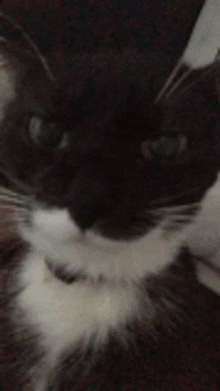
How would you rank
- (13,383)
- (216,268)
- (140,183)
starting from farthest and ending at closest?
(216,268)
(13,383)
(140,183)

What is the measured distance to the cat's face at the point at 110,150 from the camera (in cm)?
40

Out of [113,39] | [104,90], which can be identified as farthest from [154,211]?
[113,39]

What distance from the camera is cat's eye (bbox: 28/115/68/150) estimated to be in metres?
0.43

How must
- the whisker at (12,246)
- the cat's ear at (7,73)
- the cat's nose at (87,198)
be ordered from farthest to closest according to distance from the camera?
the whisker at (12,246)
the cat's ear at (7,73)
the cat's nose at (87,198)

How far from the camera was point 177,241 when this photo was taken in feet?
1.78

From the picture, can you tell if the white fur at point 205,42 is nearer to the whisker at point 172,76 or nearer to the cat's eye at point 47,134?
the whisker at point 172,76

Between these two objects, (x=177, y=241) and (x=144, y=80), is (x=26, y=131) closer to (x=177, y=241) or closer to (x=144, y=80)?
(x=144, y=80)

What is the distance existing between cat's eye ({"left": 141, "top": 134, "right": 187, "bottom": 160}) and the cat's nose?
0.20 feet

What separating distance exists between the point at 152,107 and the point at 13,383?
386 millimetres

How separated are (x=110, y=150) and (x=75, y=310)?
24cm

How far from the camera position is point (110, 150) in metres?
0.41

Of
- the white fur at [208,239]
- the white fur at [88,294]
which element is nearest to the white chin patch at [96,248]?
the white fur at [88,294]

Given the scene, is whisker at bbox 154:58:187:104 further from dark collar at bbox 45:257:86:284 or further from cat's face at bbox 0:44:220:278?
dark collar at bbox 45:257:86:284

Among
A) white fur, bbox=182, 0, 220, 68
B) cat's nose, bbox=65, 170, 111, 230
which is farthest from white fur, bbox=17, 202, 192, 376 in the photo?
white fur, bbox=182, 0, 220, 68
